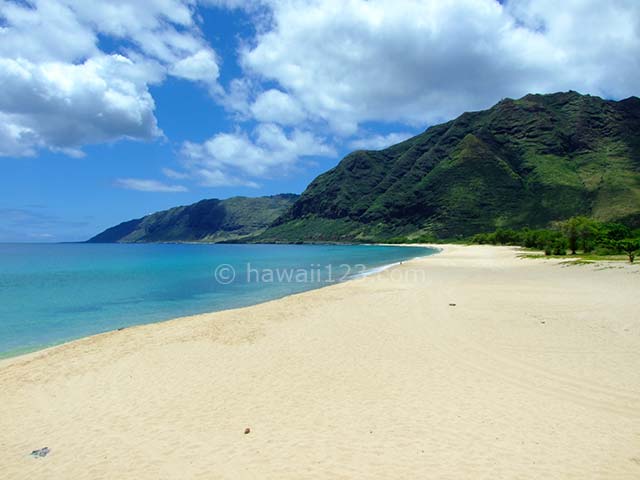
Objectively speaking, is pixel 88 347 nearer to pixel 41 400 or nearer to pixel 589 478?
pixel 41 400

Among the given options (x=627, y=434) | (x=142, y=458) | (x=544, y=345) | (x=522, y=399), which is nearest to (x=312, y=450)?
(x=142, y=458)

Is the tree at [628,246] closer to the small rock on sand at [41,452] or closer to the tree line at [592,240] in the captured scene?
the tree line at [592,240]

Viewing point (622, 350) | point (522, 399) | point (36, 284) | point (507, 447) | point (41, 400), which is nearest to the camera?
point (507, 447)

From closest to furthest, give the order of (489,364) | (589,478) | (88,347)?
(589,478)
(489,364)
(88,347)

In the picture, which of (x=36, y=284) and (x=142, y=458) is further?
(x=36, y=284)

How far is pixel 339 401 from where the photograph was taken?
29.2ft

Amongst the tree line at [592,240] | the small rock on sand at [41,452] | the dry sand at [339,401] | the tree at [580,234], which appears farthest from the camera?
the tree at [580,234]

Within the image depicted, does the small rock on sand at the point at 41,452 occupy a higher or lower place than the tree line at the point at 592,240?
lower

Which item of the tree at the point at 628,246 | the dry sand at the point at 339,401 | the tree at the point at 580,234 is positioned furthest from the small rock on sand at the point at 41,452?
the tree at the point at 580,234

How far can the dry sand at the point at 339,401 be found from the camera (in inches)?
251

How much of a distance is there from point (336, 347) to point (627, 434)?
8.33m

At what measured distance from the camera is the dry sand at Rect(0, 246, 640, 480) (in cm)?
637

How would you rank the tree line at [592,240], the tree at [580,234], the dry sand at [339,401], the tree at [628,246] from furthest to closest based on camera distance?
the tree at [580,234], the tree line at [592,240], the tree at [628,246], the dry sand at [339,401]

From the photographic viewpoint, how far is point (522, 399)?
862 centimetres
